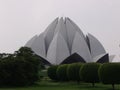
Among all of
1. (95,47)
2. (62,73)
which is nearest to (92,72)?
(62,73)

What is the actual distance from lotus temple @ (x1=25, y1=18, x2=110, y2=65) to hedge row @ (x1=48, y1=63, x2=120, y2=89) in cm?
1990

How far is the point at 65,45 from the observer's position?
178 ft

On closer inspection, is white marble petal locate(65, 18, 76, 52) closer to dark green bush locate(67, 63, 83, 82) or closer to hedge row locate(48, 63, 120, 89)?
hedge row locate(48, 63, 120, 89)

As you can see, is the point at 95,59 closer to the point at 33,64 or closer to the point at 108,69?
the point at 33,64

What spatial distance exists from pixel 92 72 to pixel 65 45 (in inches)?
1178

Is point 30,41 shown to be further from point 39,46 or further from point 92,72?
point 92,72

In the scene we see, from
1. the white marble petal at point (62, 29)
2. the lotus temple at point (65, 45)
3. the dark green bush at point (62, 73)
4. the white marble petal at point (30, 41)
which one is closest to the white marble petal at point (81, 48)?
the lotus temple at point (65, 45)

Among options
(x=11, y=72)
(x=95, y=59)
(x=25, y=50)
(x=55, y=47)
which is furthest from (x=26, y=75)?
(x=95, y=59)

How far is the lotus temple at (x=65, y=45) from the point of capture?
53.8 m

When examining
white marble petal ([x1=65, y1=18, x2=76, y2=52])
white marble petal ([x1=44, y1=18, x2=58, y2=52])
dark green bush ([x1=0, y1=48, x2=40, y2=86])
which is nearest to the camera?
dark green bush ([x1=0, y1=48, x2=40, y2=86])

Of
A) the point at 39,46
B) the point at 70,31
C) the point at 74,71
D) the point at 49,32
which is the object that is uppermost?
the point at 49,32

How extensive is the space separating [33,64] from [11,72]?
2.62 meters

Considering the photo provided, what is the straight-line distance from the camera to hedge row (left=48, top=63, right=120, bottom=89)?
21312 mm

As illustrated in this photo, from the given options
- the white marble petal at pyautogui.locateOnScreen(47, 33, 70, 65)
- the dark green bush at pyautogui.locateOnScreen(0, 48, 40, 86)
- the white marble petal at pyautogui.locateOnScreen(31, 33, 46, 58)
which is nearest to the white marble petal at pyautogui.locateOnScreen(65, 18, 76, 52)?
the white marble petal at pyautogui.locateOnScreen(47, 33, 70, 65)
